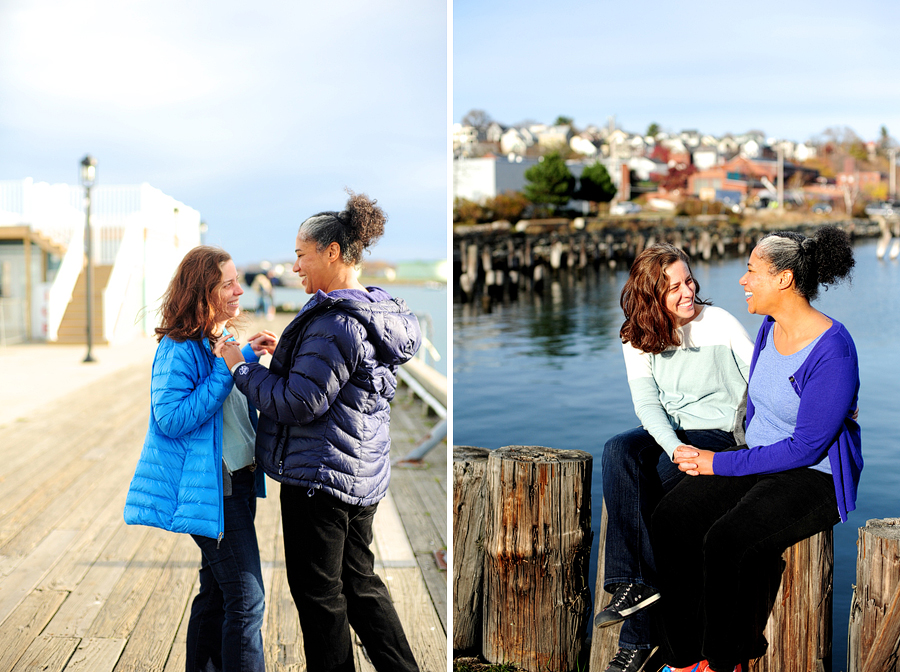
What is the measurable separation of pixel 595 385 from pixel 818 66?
46096 millimetres

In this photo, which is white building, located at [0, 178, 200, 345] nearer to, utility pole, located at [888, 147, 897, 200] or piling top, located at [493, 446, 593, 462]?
piling top, located at [493, 446, 593, 462]

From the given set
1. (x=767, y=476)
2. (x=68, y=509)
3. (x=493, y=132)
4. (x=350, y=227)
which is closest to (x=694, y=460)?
(x=767, y=476)

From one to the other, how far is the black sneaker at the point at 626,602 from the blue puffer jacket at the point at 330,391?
0.65 metres

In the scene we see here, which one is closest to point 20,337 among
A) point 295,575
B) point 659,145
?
point 295,575

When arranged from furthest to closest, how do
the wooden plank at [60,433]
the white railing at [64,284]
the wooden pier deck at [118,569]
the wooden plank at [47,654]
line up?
the white railing at [64,284]
the wooden plank at [60,433]
the wooden pier deck at [118,569]
the wooden plank at [47,654]

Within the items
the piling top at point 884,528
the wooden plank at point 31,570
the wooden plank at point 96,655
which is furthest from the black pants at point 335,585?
the wooden plank at point 31,570

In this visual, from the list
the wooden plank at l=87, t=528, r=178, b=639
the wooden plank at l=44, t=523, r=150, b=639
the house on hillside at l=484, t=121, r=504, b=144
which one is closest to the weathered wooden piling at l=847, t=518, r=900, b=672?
the wooden plank at l=87, t=528, r=178, b=639

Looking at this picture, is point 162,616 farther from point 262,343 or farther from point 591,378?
point 591,378

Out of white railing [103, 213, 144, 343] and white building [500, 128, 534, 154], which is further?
white building [500, 128, 534, 154]

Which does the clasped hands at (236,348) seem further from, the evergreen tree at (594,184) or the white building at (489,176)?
the evergreen tree at (594,184)

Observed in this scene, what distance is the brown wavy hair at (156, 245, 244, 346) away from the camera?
189cm

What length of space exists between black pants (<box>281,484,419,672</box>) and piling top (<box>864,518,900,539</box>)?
120cm

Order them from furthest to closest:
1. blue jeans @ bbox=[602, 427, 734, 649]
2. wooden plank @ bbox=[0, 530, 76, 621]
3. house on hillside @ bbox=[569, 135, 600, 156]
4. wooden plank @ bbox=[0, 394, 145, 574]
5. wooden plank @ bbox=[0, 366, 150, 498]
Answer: house on hillside @ bbox=[569, 135, 600, 156] → wooden plank @ bbox=[0, 366, 150, 498] → wooden plank @ bbox=[0, 394, 145, 574] → wooden plank @ bbox=[0, 530, 76, 621] → blue jeans @ bbox=[602, 427, 734, 649]

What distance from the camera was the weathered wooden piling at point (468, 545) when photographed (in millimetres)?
2361
